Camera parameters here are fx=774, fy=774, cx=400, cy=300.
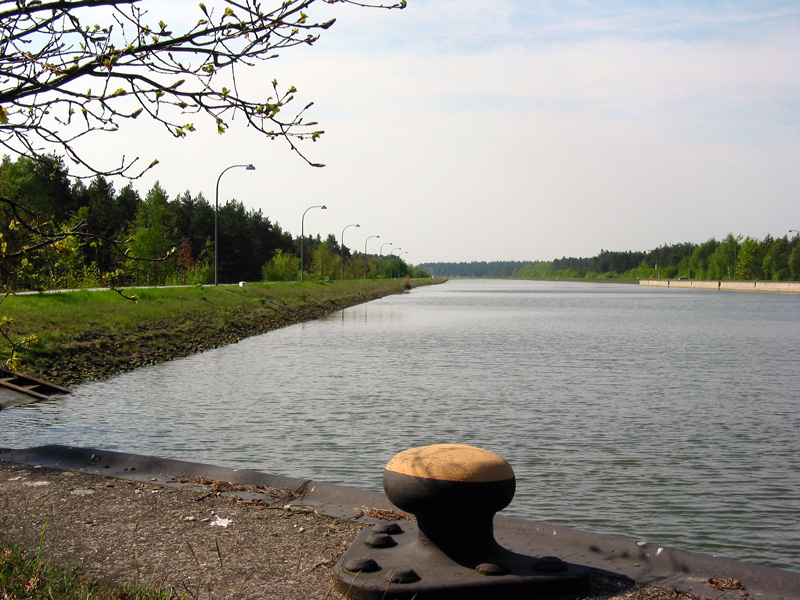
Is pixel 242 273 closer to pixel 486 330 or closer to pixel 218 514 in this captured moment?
pixel 486 330

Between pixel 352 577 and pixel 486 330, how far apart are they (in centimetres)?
3511

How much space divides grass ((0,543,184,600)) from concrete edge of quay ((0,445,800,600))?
2285 mm

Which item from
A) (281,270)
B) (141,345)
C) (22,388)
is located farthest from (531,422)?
(281,270)

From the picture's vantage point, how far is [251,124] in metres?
5.21

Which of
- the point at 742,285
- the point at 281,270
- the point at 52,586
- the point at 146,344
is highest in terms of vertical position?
the point at 281,270

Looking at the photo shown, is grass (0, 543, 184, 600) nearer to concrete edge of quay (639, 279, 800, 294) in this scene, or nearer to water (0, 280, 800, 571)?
water (0, 280, 800, 571)

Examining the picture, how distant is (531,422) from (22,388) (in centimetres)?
1099

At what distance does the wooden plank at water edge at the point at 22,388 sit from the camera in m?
16.4

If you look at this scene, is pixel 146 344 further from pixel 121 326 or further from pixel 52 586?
pixel 52 586

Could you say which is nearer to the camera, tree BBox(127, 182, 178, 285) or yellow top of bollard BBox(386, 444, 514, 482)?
yellow top of bollard BBox(386, 444, 514, 482)

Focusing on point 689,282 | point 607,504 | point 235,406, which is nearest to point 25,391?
point 235,406

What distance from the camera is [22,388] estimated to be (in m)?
16.9

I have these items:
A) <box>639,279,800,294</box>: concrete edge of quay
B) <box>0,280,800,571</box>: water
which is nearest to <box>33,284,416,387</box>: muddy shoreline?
<box>0,280,800,571</box>: water

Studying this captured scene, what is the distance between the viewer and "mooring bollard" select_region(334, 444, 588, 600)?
5.30m
